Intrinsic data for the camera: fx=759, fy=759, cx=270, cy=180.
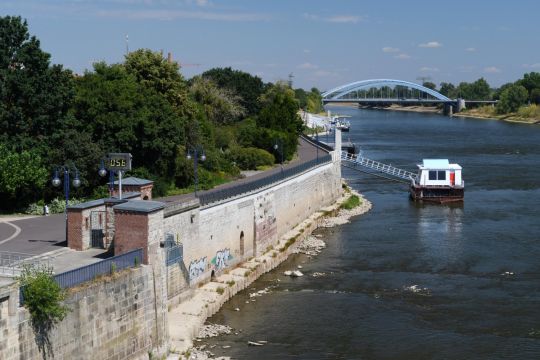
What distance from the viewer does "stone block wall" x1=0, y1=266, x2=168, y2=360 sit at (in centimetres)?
1833

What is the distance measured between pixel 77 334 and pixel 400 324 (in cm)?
1387

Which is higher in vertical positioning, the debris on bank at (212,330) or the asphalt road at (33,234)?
the asphalt road at (33,234)

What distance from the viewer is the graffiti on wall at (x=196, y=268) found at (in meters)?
30.2

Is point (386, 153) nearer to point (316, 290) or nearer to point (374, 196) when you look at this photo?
point (374, 196)

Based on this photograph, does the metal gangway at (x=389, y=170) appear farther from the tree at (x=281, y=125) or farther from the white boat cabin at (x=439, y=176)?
the tree at (x=281, y=125)

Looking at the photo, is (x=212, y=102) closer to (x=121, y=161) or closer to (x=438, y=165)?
(x=438, y=165)

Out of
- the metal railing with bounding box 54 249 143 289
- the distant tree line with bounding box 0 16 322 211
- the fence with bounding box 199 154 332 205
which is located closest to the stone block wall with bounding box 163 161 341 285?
the fence with bounding box 199 154 332 205

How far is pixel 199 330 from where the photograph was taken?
27.7 metres

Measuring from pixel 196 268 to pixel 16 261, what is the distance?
28.2 ft

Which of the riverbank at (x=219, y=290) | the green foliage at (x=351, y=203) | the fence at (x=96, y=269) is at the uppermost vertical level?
the fence at (x=96, y=269)

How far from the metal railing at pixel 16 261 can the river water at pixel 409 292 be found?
6.67 m

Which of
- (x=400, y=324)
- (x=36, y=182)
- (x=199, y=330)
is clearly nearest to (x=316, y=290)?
(x=400, y=324)

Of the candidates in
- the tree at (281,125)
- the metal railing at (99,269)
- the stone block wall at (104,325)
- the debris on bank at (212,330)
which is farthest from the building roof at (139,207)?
the tree at (281,125)

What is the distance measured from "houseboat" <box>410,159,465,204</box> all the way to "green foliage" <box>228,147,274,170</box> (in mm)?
13080
